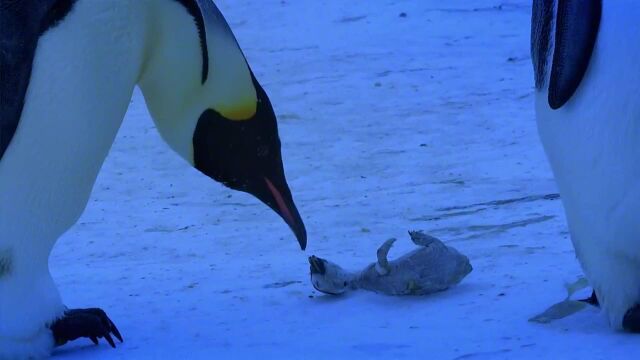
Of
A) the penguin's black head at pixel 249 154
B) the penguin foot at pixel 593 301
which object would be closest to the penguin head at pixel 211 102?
the penguin's black head at pixel 249 154

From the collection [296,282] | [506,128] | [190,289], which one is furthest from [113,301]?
[506,128]

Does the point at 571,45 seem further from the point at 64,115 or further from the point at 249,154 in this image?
the point at 64,115

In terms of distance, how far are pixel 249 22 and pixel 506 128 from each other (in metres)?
2.77

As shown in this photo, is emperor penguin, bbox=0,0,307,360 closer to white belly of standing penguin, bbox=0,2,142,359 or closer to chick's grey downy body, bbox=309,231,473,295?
white belly of standing penguin, bbox=0,2,142,359

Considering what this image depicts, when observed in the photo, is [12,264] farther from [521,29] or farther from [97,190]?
[521,29]

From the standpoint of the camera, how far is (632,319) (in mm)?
2180

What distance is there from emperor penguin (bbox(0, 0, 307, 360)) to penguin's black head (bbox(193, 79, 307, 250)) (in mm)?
18

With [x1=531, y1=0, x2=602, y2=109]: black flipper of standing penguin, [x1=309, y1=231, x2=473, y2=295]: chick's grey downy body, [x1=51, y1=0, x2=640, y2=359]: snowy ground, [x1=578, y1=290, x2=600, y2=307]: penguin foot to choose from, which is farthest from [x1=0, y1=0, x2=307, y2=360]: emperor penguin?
[x1=578, y1=290, x2=600, y2=307]: penguin foot

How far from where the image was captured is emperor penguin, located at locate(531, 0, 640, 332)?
83.0 inches

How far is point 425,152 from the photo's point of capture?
4551 mm

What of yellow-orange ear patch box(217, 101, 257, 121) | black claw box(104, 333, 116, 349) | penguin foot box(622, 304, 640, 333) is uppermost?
yellow-orange ear patch box(217, 101, 257, 121)

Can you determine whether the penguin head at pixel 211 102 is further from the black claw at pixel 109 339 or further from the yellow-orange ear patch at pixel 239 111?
the black claw at pixel 109 339

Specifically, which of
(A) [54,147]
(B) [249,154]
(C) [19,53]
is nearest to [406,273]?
(B) [249,154]

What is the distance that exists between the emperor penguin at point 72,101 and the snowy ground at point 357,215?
0.53 ft
